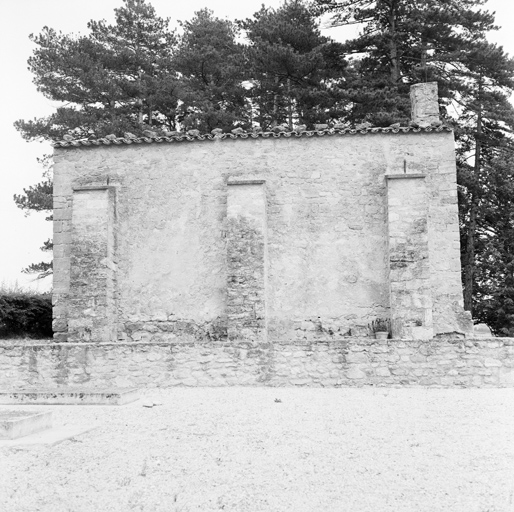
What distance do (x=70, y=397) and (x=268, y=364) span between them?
11.3 feet

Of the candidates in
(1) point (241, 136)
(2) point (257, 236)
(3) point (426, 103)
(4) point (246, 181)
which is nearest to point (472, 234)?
(3) point (426, 103)

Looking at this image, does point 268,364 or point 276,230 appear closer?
point 268,364

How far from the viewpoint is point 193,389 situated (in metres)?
11.7

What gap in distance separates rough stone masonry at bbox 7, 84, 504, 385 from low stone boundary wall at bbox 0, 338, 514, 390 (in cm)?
249

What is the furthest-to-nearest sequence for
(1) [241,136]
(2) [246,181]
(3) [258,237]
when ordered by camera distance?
(1) [241,136]
(2) [246,181]
(3) [258,237]

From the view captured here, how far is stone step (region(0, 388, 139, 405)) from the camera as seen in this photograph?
1020 cm

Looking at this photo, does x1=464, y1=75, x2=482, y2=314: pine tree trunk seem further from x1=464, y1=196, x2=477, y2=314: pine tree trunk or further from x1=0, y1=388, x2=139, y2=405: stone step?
x1=0, y1=388, x2=139, y2=405: stone step

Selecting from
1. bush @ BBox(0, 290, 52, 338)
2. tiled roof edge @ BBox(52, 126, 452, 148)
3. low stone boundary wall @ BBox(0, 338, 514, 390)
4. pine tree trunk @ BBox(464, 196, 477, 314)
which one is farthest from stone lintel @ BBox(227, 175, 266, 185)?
pine tree trunk @ BBox(464, 196, 477, 314)

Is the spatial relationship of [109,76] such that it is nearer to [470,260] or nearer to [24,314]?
[24,314]

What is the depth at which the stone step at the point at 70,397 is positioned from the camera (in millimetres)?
10203

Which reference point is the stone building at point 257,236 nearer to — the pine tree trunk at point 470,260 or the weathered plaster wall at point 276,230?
the weathered plaster wall at point 276,230

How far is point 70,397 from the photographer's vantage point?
10406mm

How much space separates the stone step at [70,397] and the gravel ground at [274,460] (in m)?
0.42

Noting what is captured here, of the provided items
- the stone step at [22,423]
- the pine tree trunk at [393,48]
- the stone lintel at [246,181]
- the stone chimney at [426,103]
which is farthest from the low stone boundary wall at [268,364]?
the pine tree trunk at [393,48]
